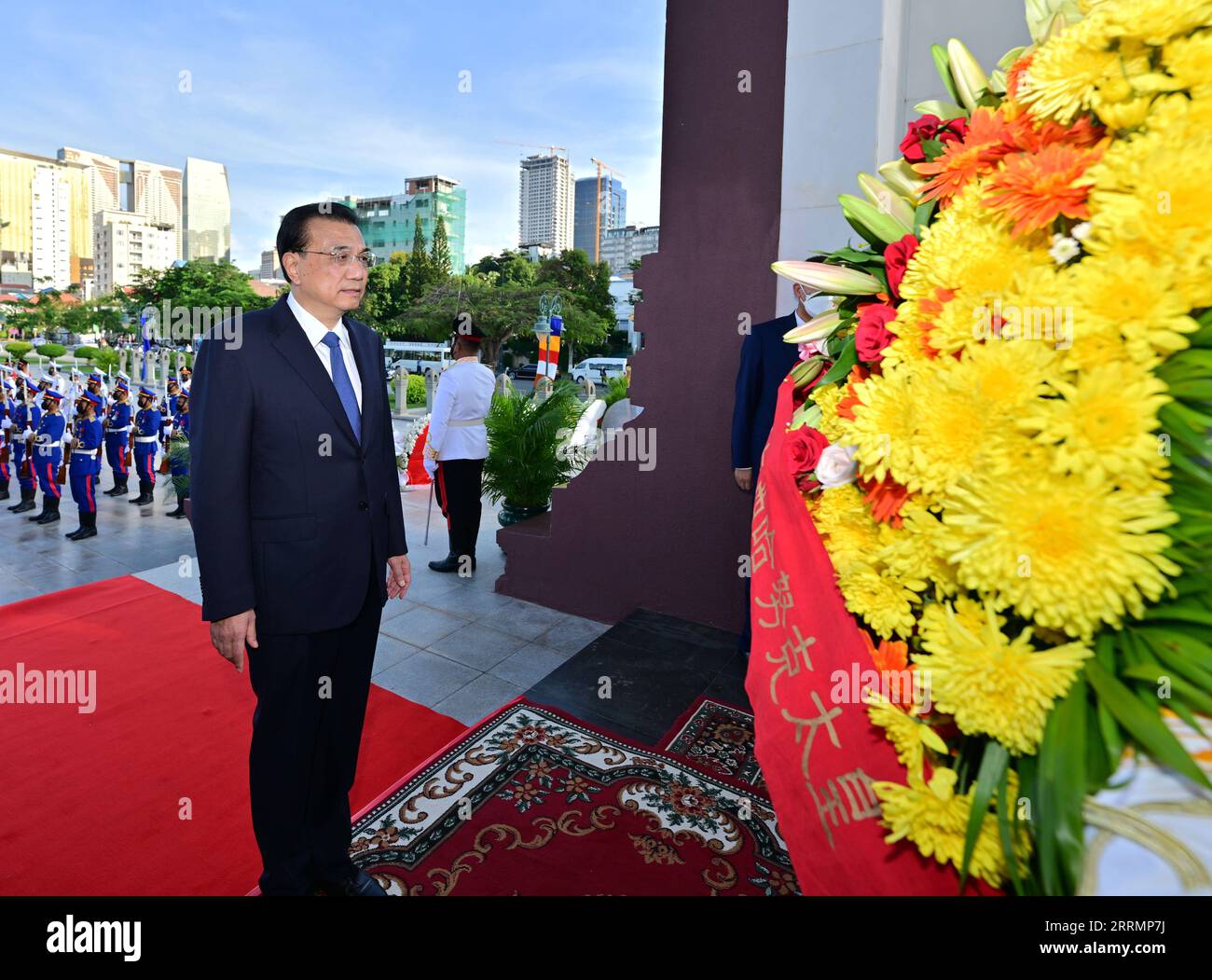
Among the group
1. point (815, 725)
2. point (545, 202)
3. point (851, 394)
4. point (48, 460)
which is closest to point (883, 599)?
point (815, 725)

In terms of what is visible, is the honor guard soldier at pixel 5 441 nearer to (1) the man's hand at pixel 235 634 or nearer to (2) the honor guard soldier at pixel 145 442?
(2) the honor guard soldier at pixel 145 442

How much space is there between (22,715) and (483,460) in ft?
11.6

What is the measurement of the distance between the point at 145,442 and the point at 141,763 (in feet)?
26.0

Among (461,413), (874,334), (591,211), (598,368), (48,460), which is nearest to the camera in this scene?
(874,334)

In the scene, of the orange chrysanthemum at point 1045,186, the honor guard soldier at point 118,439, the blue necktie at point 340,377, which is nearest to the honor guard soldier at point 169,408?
the honor guard soldier at point 118,439

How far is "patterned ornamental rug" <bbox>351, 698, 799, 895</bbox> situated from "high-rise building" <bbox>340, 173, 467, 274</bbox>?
72108 millimetres

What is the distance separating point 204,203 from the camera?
27.8 meters

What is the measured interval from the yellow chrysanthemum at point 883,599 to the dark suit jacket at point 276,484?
1.63 m

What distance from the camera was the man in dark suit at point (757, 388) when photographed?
3.83 meters

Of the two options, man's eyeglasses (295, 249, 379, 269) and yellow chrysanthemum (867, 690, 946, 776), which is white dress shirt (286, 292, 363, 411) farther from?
yellow chrysanthemum (867, 690, 946, 776)

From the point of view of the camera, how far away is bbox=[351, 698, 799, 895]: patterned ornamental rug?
228 cm

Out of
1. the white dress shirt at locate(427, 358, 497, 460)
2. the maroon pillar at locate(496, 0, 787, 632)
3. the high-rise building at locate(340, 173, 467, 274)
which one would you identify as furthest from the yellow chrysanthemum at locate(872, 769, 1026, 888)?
the high-rise building at locate(340, 173, 467, 274)

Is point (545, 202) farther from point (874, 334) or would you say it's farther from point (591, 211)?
point (874, 334)

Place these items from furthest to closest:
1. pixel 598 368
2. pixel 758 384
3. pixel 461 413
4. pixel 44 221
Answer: pixel 44 221 < pixel 598 368 < pixel 461 413 < pixel 758 384
